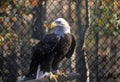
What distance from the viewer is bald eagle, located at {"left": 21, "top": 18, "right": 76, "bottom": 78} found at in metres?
5.09

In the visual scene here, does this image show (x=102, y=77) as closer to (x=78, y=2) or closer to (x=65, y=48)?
(x=78, y=2)

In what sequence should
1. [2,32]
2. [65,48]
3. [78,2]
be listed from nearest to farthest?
[65,48] → [2,32] → [78,2]

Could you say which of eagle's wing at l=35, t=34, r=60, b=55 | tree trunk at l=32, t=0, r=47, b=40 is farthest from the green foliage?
eagle's wing at l=35, t=34, r=60, b=55

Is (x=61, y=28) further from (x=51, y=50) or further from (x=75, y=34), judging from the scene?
(x=75, y=34)

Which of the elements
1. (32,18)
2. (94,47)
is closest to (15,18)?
(32,18)

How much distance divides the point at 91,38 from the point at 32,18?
987mm

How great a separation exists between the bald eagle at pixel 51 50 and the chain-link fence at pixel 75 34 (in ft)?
4.65

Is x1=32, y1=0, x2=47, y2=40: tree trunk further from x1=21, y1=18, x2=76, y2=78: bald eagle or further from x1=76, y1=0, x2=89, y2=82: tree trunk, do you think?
x1=21, y1=18, x2=76, y2=78: bald eagle

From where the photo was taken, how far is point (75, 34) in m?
6.99

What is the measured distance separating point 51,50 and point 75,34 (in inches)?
75.9

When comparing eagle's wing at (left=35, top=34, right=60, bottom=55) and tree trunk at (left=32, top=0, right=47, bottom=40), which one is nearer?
eagle's wing at (left=35, top=34, right=60, bottom=55)

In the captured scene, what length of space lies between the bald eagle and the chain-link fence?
142 centimetres

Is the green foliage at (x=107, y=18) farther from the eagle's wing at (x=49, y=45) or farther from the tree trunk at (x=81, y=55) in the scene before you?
the eagle's wing at (x=49, y=45)

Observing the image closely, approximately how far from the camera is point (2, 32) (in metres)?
6.74
